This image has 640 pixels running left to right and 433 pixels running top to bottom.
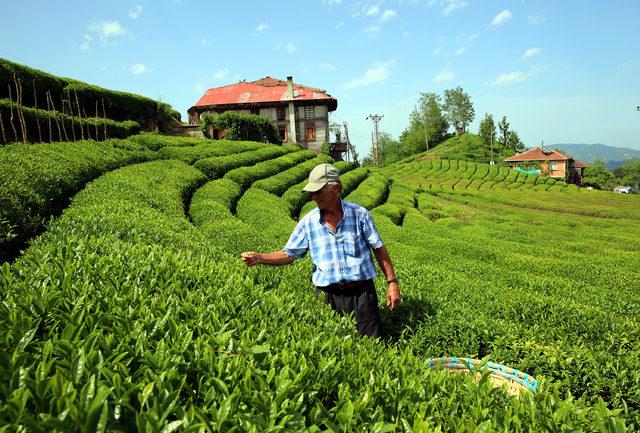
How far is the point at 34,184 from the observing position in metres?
8.88

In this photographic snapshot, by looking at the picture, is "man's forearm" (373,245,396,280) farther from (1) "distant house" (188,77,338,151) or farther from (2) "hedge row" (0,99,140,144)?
(1) "distant house" (188,77,338,151)

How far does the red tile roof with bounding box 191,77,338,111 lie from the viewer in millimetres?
48125

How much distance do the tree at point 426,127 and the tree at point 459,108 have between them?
7.25 feet

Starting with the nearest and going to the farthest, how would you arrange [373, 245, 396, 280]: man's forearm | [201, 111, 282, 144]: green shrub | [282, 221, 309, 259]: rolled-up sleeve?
[373, 245, 396, 280]: man's forearm < [282, 221, 309, 259]: rolled-up sleeve < [201, 111, 282, 144]: green shrub

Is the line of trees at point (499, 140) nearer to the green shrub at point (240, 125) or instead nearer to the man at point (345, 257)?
the green shrub at point (240, 125)

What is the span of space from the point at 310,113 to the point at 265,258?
4551 cm

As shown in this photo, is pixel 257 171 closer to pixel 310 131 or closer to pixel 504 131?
pixel 310 131

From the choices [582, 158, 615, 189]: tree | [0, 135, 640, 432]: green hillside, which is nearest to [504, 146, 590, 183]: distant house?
[582, 158, 615, 189]: tree

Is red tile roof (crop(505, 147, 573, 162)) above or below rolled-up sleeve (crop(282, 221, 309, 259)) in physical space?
above

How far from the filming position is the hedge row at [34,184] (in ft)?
23.9

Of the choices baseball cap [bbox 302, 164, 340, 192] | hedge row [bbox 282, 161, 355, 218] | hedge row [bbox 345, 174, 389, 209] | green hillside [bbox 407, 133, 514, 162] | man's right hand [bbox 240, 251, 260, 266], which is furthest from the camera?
green hillside [bbox 407, 133, 514, 162]

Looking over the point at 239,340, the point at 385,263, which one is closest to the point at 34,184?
the point at 385,263

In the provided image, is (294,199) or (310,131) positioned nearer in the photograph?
(294,199)

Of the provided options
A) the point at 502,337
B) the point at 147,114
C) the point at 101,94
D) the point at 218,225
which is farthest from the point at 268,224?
the point at 147,114
